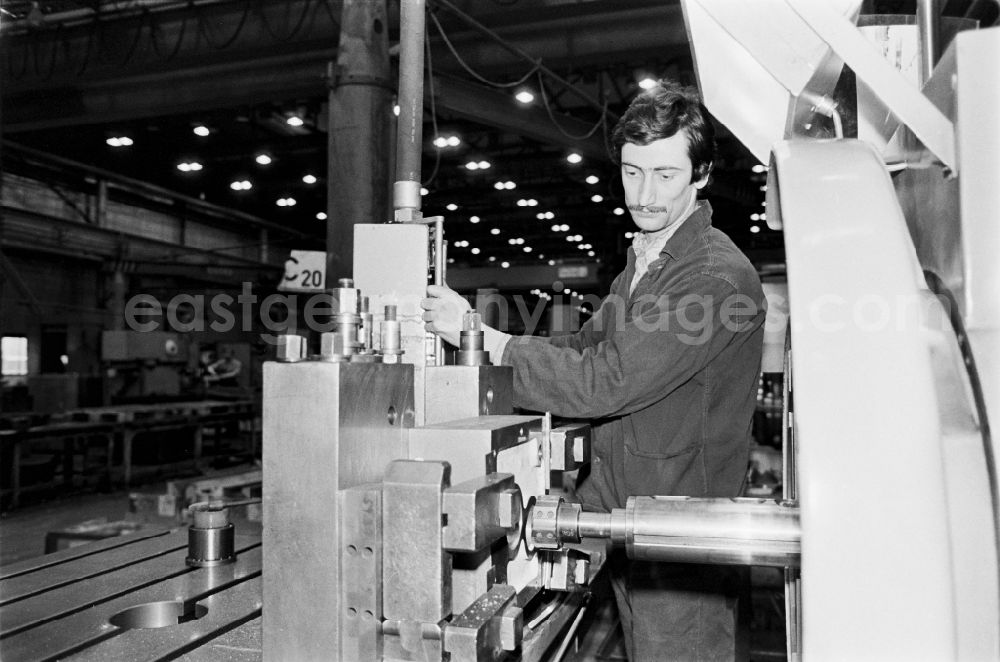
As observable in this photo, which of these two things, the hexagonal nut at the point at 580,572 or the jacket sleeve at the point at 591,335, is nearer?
the hexagonal nut at the point at 580,572

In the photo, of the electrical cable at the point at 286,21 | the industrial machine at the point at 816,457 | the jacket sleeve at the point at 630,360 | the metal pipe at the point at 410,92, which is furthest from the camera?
the electrical cable at the point at 286,21

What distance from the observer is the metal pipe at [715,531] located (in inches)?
22.3

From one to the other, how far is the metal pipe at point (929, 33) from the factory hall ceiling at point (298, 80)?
55 centimetres

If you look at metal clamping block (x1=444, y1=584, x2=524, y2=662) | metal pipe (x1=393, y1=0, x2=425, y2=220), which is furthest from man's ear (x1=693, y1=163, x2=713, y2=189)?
metal clamping block (x1=444, y1=584, x2=524, y2=662)

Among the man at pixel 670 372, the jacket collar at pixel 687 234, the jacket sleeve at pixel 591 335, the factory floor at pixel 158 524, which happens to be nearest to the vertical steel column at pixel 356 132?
the factory floor at pixel 158 524

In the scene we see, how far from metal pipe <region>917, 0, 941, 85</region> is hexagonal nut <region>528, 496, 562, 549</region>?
53cm

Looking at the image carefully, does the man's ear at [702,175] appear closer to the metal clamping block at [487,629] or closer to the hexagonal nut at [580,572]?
the hexagonal nut at [580,572]

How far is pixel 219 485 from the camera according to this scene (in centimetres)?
310

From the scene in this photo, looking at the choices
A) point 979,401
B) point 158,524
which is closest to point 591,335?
point 979,401

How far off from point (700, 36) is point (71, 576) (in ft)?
3.83

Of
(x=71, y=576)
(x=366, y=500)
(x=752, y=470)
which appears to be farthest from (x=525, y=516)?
(x=752, y=470)

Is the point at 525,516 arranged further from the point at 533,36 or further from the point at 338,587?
the point at 533,36

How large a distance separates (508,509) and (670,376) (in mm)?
476

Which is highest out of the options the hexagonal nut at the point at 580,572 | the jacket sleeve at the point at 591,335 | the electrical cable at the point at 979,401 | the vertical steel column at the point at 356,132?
the vertical steel column at the point at 356,132
